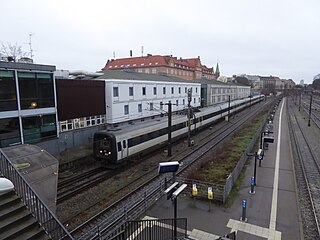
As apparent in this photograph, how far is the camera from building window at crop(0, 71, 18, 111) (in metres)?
17.4

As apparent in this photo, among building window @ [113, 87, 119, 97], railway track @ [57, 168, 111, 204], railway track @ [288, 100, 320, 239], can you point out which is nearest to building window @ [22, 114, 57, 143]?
railway track @ [57, 168, 111, 204]

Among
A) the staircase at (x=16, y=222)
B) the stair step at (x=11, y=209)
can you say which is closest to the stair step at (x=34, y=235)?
the staircase at (x=16, y=222)

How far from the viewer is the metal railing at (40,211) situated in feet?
21.4

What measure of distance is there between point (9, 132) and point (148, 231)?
14437mm

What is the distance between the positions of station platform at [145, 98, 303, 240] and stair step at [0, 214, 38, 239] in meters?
5.52

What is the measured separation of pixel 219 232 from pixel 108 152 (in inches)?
399

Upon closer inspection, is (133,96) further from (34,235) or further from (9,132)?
(34,235)

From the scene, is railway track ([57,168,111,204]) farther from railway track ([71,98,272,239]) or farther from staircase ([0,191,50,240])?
staircase ([0,191,50,240])

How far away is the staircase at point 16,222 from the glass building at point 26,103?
42.8 feet

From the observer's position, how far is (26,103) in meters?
19.1

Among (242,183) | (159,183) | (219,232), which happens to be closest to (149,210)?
(159,183)

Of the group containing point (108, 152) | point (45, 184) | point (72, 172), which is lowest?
point (72, 172)

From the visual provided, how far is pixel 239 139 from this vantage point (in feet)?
91.4

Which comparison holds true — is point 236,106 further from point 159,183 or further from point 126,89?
point 159,183
